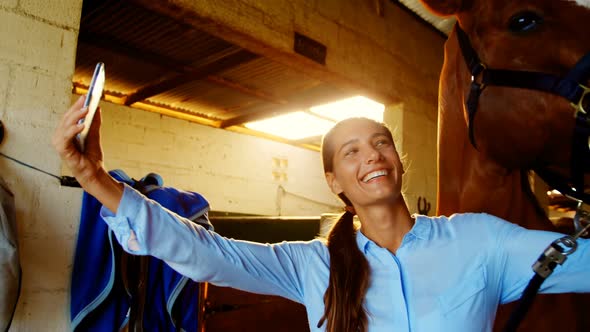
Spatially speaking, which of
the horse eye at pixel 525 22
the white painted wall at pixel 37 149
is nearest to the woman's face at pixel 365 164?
the horse eye at pixel 525 22

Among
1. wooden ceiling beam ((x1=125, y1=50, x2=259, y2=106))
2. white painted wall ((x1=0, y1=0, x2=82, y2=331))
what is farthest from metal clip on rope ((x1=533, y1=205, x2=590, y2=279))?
wooden ceiling beam ((x1=125, y1=50, x2=259, y2=106))

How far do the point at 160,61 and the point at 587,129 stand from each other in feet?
8.87

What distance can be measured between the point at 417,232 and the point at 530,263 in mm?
260

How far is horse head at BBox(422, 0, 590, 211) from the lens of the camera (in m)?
1.09

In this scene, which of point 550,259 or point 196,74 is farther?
point 196,74

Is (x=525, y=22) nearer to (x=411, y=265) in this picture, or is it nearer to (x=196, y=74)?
(x=411, y=265)

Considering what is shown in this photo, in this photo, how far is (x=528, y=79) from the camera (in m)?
1.16

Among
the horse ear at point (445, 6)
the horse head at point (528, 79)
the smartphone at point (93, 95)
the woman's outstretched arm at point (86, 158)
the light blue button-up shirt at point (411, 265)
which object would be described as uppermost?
the horse ear at point (445, 6)

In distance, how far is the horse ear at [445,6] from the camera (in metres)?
1.40

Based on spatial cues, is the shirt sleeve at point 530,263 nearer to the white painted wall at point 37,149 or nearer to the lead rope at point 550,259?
the lead rope at point 550,259

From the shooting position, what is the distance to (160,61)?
3.02 metres

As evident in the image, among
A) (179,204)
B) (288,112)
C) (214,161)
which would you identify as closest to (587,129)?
(179,204)

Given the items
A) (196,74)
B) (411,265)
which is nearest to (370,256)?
(411,265)

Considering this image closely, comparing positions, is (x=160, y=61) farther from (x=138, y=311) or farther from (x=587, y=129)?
(x=587, y=129)
